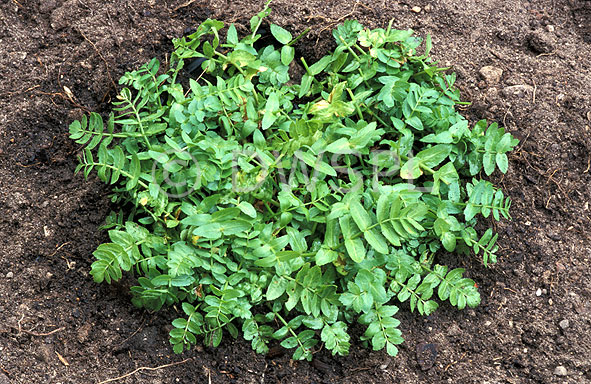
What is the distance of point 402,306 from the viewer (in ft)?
8.25

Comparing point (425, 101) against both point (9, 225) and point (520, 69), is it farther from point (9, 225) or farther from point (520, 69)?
point (9, 225)

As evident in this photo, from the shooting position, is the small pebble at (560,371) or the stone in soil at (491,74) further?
the stone in soil at (491,74)

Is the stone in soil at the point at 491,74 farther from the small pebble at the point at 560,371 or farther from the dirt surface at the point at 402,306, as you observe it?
the small pebble at the point at 560,371

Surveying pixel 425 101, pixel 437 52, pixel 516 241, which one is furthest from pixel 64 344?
pixel 437 52

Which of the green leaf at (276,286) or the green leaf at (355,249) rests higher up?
the green leaf at (355,249)

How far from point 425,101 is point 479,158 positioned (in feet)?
1.16

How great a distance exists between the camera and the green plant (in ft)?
7.22

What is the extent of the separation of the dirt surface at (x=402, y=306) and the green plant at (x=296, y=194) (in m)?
0.15

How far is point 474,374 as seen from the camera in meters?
2.40

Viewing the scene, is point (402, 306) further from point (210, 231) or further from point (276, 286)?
point (210, 231)

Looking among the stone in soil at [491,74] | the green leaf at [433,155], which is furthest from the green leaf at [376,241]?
the stone in soil at [491,74]

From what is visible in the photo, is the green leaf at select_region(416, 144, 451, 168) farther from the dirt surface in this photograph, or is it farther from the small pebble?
the small pebble

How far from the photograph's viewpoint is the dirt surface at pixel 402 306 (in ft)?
7.69

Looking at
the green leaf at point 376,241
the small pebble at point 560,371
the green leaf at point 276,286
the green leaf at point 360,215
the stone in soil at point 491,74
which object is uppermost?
the stone in soil at point 491,74
